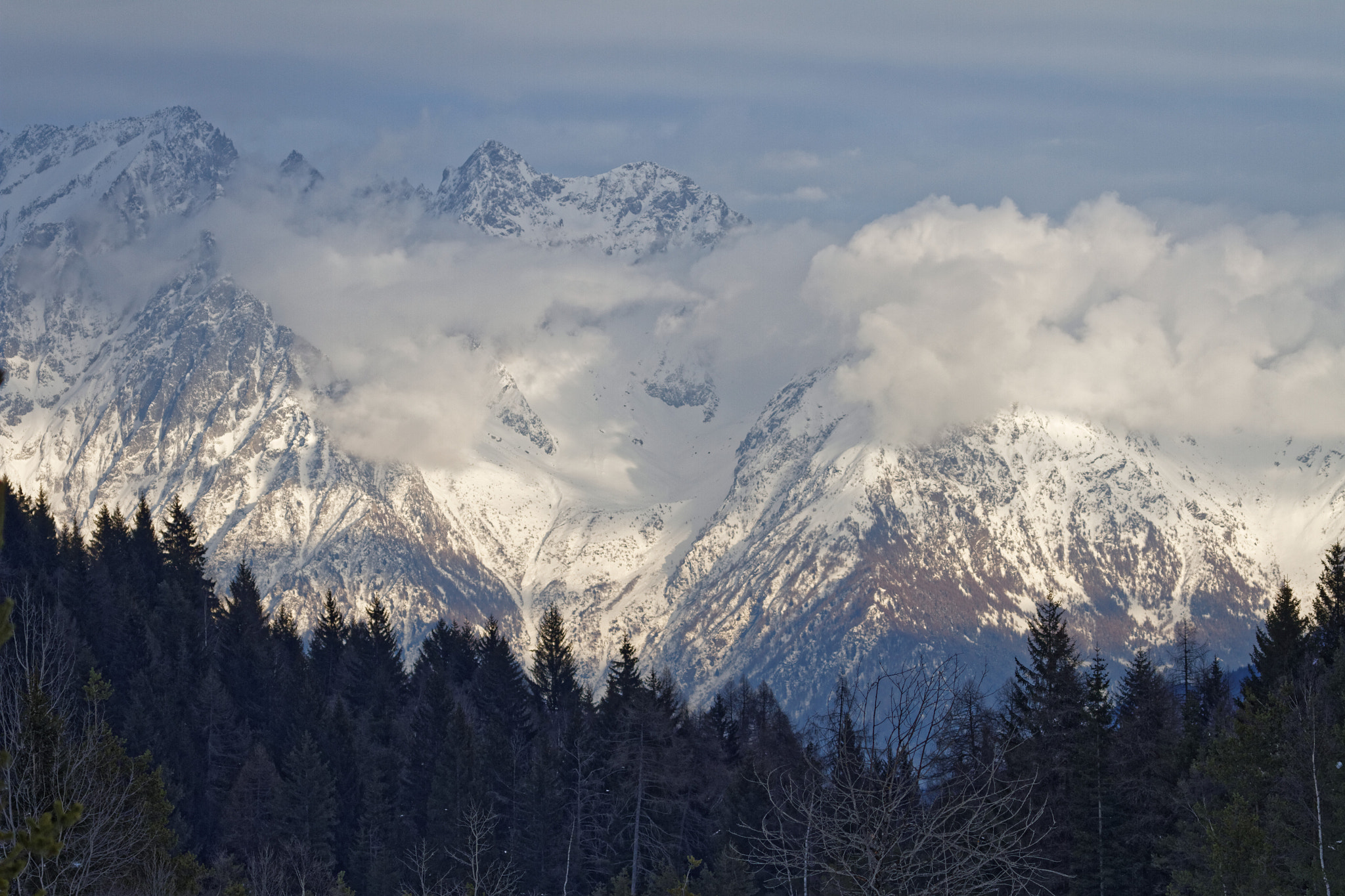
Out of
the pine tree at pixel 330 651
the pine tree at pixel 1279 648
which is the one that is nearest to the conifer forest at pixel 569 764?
the pine tree at pixel 1279 648

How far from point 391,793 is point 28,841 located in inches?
2771

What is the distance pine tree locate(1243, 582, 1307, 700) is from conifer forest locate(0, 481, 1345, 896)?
263 millimetres

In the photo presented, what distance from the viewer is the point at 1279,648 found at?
2451 inches

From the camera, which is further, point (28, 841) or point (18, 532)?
point (18, 532)

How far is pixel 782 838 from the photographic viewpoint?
20.5 metres

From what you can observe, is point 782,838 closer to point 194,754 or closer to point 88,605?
point 194,754

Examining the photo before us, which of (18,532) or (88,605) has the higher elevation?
(18,532)

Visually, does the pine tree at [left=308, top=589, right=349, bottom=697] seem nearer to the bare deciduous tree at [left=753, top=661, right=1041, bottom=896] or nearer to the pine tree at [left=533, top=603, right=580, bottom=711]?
the pine tree at [left=533, top=603, right=580, bottom=711]

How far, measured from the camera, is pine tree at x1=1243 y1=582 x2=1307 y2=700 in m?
60.2

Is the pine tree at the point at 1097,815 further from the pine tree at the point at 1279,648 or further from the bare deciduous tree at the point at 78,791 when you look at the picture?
the bare deciduous tree at the point at 78,791

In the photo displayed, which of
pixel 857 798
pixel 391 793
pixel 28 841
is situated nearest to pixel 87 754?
pixel 28 841

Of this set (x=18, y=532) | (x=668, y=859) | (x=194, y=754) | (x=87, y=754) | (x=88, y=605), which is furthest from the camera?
(x=18, y=532)

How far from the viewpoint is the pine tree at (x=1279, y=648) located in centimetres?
6016

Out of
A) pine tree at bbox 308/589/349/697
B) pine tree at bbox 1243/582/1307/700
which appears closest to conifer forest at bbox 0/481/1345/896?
pine tree at bbox 1243/582/1307/700
